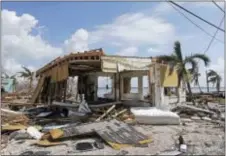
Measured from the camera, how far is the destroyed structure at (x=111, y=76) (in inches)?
628

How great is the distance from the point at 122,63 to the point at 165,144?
24.9 ft

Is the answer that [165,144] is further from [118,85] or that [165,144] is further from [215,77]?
[215,77]

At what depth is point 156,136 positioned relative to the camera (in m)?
10.8

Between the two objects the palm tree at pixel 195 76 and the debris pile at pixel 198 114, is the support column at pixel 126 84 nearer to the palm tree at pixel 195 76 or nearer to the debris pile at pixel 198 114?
the debris pile at pixel 198 114

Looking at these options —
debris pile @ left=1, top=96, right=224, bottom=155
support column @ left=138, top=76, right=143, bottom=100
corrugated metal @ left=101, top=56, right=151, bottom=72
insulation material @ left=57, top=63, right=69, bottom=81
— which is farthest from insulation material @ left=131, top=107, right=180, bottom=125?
insulation material @ left=57, top=63, right=69, bottom=81

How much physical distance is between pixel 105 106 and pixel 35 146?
6749mm

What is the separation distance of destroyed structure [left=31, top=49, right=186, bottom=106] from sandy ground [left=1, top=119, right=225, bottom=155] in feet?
14.8

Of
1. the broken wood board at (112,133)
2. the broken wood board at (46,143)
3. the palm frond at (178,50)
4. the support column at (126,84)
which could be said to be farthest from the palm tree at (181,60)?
the broken wood board at (46,143)

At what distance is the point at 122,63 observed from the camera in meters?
16.6

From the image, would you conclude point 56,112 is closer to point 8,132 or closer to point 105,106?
point 105,106

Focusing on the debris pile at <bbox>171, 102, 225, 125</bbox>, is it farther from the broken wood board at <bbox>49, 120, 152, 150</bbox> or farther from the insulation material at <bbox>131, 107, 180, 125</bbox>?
the broken wood board at <bbox>49, 120, 152, 150</bbox>

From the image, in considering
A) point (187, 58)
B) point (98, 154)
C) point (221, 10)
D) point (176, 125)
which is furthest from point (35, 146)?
point (187, 58)

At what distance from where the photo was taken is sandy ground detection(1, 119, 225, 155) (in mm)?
8969

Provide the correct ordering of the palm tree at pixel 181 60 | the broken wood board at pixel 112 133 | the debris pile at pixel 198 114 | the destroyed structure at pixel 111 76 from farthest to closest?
the palm tree at pixel 181 60, the destroyed structure at pixel 111 76, the debris pile at pixel 198 114, the broken wood board at pixel 112 133
